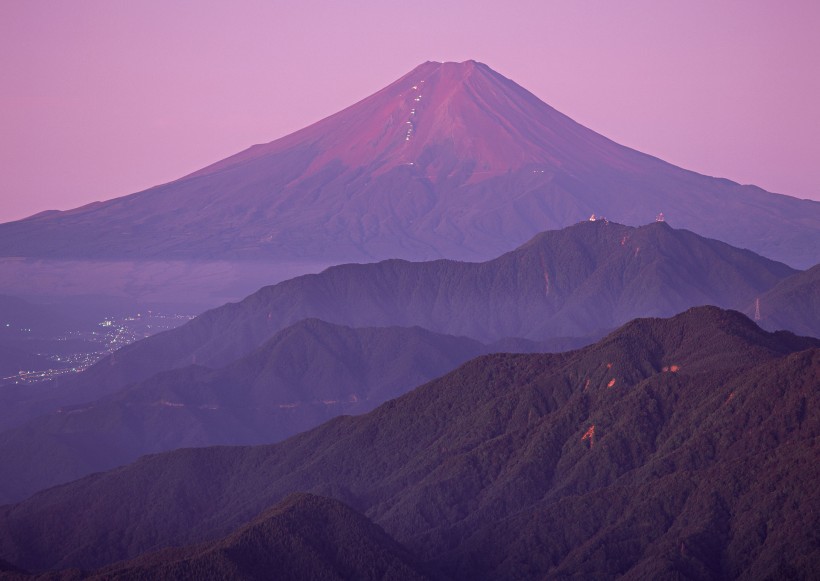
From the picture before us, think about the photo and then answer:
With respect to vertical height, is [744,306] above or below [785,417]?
below

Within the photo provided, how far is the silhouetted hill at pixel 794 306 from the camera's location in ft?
579

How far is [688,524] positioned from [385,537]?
1515 cm

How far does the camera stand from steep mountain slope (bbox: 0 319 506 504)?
14912cm

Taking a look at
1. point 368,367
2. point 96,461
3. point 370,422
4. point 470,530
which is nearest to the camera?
point 470,530

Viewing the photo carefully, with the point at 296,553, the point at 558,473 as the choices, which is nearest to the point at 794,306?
the point at 558,473

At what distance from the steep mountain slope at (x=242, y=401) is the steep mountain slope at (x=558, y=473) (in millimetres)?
38239

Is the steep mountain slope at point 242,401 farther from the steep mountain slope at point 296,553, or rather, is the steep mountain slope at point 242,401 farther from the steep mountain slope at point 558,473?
the steep mountain slope at point 296,553

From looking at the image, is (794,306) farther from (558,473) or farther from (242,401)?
(558,473)

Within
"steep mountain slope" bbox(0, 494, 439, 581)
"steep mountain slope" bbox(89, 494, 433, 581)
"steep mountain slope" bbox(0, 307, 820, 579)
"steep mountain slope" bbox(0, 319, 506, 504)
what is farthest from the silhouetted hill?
"steep mountain slope" bbox(89, 494, 433, 581)

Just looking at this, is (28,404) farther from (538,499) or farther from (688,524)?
(688,524)

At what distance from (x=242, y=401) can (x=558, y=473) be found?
3081 inches

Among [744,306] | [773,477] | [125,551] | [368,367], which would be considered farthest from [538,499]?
[744,306]

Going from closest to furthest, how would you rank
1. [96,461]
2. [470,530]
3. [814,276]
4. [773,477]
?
[773,477] → [470,530] → [96,461] → [814,276]

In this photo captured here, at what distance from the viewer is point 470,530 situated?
86.8 metres
